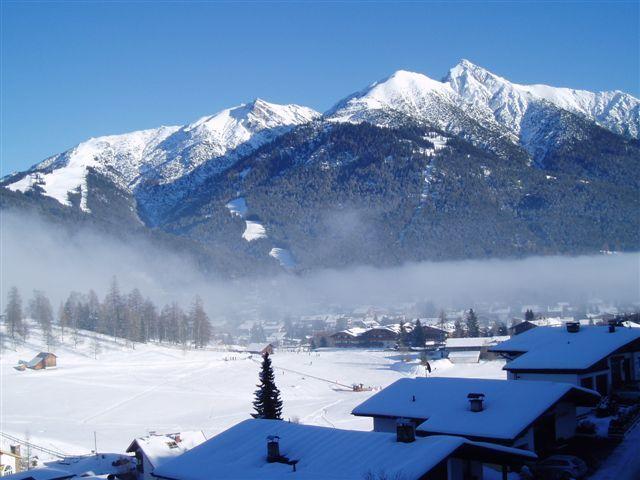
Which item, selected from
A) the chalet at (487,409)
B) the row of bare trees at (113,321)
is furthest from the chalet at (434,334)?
the chalet at (487,409)

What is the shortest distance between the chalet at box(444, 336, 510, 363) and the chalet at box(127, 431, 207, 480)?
201 ft

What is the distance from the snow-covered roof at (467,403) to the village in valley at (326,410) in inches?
2.7

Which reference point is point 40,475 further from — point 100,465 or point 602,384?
point 602,384

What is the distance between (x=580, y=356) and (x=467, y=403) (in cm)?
1015

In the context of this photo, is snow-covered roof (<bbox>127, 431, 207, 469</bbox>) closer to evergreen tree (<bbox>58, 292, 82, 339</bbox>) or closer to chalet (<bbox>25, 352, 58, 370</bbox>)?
chalet (<bbox>25, 352, 58, 370</bbox>)

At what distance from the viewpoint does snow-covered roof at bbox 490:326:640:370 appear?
102ft

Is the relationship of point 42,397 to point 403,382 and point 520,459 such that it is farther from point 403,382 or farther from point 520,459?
→ point 520,459

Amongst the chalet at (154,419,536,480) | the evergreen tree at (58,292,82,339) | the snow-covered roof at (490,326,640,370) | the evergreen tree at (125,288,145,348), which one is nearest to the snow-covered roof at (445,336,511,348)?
the evergreen tree at (125,288,145,348)

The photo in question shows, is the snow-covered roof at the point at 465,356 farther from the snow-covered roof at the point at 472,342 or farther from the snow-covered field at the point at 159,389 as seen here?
the snow-covered field at the point at 159,389

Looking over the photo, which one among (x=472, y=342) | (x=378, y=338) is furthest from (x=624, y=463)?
(x=378, y=338)

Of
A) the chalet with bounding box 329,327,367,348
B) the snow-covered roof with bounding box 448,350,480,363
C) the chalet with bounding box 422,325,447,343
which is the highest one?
the snow-covered roof with bounding box 448,350,480,363

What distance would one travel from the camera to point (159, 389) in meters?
77.4

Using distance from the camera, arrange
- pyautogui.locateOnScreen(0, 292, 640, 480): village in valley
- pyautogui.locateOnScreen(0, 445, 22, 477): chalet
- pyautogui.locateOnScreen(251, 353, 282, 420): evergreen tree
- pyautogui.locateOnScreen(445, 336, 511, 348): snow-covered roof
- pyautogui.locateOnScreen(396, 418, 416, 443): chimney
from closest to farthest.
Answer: pyautogui.locateOnScreen(396, 418, 416, 443): chimney, pyautogui.locateOnScreen(0, 292, 640, 480): village in valley, pyautogui.locateOnScreen(251, 353, 282, 420): evergreen tree, pyautogui.locateOnScreen(0, 445, 22, 477): chalet, pyautogui.locateOnScreen(445, 336, 511, 348): snow-covered roof

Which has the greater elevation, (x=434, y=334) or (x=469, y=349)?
(x=469, y=349)
